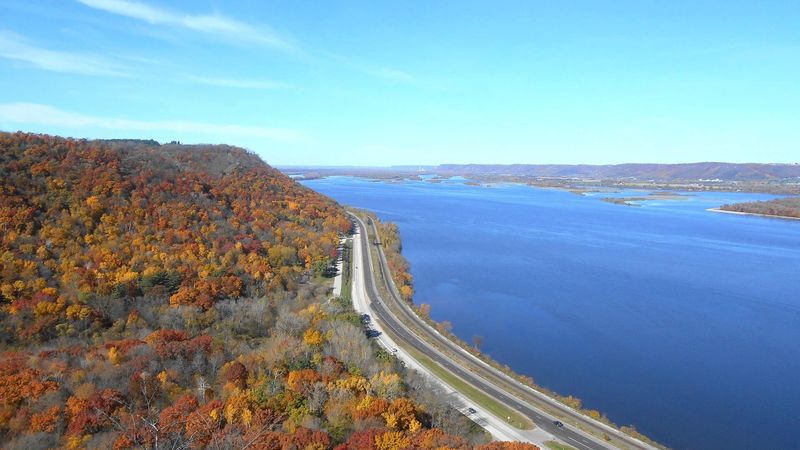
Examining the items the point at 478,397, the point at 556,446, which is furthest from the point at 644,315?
the point at 556,446

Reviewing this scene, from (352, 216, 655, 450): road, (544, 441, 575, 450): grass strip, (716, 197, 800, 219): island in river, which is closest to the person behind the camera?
(544, 441, 575, 450): grass strip

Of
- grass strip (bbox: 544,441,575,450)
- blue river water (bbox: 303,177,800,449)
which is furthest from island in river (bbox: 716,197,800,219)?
grass strip (bbox: 544,441,575,450)

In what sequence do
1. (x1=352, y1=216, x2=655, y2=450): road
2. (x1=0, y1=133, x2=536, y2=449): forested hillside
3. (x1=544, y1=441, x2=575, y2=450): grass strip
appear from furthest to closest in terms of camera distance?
1. (x1=352, y1=216, x2=655, y2=450): road
2. (x1=544, y1=441, x2=575, y2=450): grass strip
3. (x1=0, y1=133, x2=536, y2=449): forested hillside

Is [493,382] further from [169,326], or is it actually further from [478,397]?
[169,326]

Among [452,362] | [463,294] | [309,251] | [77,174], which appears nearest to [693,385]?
[452,362]

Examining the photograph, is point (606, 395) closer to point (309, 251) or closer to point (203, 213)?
point (309, 251)

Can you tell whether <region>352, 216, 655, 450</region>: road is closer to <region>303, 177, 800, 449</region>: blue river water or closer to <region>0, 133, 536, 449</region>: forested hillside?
<region>303, 177, 800, 449</region>: blue river water

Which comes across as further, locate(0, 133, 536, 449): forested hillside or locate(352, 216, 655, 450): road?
locate(352, 216, 655, 450): road

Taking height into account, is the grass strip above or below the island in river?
below
